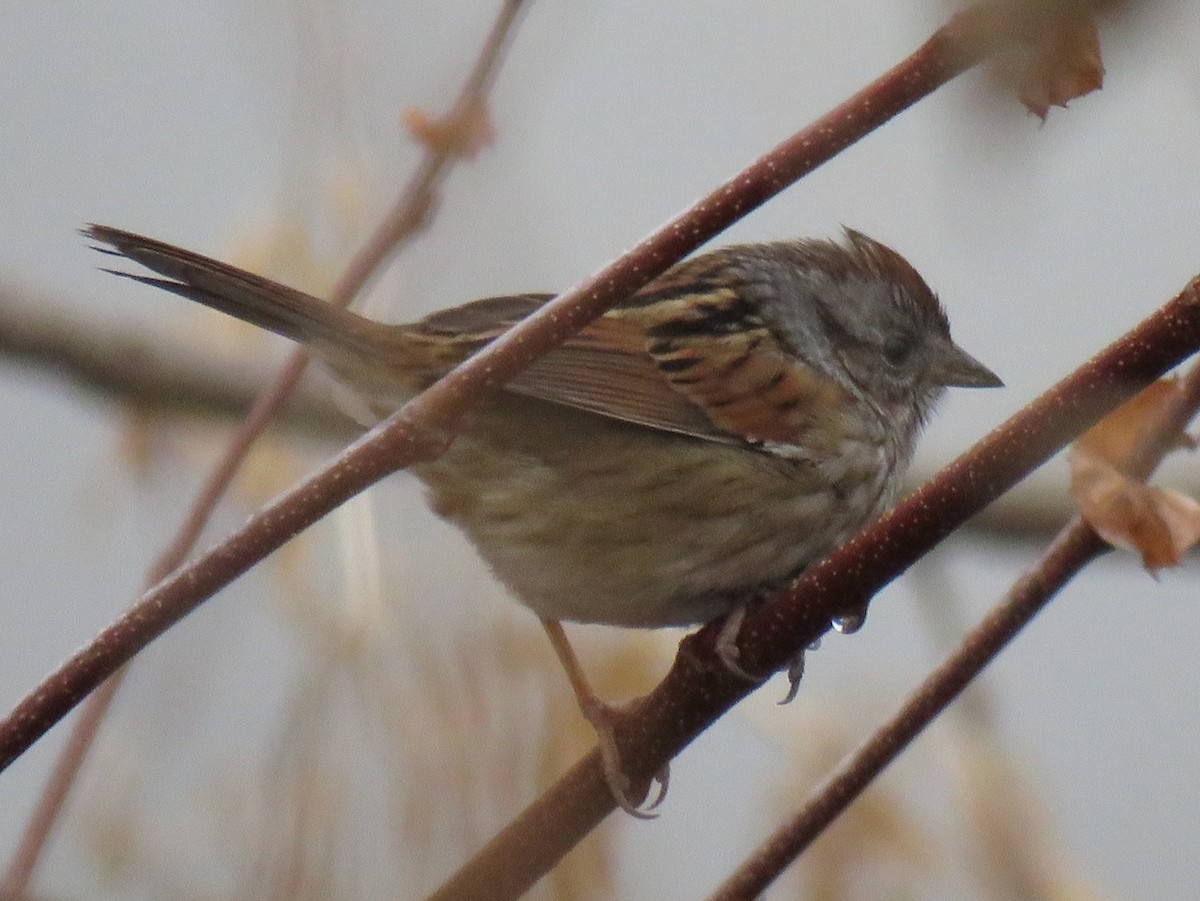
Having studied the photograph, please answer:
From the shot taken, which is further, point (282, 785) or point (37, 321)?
point (37, 321)

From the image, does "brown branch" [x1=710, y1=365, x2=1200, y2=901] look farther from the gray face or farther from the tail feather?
the gray face

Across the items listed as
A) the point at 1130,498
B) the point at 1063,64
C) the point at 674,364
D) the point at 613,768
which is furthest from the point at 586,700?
the point at 1063,64

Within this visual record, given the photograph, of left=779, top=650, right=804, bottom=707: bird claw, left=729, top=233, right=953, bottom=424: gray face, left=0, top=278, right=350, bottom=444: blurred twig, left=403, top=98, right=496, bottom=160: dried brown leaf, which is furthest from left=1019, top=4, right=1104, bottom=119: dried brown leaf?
left=0, top=278, right=350, bottom=444: blurred twig

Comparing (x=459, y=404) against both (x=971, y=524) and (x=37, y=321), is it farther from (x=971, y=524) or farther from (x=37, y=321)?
(x=971, y=524)

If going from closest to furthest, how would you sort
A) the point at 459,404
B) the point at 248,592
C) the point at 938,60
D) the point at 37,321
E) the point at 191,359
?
the point at 938,60 < the point at 459,404 < the point at 248,592 < the point at 37,321 < the point at 191,359

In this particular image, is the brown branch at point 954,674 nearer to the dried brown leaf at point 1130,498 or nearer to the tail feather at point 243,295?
the dried brown leaf at point 1130,498

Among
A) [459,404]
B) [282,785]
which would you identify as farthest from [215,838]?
[459,404]

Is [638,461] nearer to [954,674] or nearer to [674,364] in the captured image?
[674,364]
